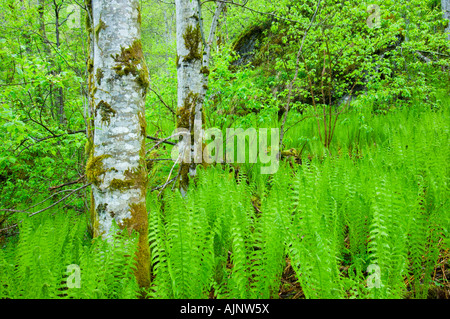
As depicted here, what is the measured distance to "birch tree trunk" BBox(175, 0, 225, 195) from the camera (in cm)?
291

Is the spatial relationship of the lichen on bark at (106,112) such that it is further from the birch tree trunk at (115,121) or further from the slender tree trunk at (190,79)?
the slender tree trunk at (190,79)

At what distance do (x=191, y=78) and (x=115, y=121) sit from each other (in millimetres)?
1545

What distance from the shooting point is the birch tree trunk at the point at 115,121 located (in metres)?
1.60

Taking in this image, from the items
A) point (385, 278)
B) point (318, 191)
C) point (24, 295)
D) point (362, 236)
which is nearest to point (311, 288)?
point (385, 278)

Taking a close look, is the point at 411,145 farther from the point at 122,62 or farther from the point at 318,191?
the point at 122,62

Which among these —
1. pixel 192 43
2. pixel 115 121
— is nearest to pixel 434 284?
pixel 115 121

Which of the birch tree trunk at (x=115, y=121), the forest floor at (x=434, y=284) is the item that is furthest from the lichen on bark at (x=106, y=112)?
the forest floor at (x=434, y=284)

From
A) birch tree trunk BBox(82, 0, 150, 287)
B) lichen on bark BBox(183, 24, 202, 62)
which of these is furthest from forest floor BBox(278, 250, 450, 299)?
lichen on bark BBox(183, 24, 202, 62)

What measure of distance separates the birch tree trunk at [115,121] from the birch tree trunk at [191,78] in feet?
4.11

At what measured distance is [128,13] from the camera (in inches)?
64.4

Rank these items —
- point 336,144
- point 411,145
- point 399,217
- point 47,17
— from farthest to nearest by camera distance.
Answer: point 47,17 → point 336,144 → point 411,145 → point 399,217

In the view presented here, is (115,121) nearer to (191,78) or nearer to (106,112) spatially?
(106,112)

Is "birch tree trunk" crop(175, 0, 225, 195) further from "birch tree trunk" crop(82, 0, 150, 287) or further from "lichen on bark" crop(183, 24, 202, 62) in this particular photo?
"birch tree trunk" crop(82, 0, 150, 287)

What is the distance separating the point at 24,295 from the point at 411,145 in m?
3.69
